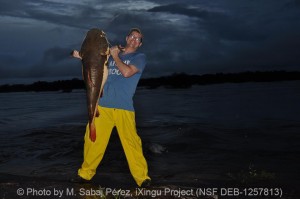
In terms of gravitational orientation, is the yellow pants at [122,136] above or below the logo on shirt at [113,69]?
below

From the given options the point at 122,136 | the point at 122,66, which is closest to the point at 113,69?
the point at 122,66

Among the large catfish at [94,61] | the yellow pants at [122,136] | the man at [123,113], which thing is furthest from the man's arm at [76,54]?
the yellow pants at [122,136]

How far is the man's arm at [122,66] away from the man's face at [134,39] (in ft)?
1.61

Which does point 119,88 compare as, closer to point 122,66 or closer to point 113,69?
point 113,69

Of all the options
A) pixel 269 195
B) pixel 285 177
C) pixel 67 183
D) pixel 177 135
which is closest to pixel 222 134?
pixel 177 135

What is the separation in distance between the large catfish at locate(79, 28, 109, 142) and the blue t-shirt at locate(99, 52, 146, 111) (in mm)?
524

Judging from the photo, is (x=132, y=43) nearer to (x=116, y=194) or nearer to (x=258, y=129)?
(x=116, y=194)

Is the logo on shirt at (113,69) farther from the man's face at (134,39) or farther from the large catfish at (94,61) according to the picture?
the large catfish at (94,61)

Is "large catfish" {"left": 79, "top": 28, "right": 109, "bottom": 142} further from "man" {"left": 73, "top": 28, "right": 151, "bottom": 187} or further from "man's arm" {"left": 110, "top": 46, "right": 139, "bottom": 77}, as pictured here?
"man" {"left": 73, "top": 28, "right": 151, "bottom": 187}

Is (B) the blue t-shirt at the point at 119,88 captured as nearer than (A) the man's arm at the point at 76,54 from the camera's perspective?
No

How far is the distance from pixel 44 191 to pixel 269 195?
3901mm

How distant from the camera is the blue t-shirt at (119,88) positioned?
6020mm

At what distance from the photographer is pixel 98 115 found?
19.4 feet

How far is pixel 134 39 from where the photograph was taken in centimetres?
606
